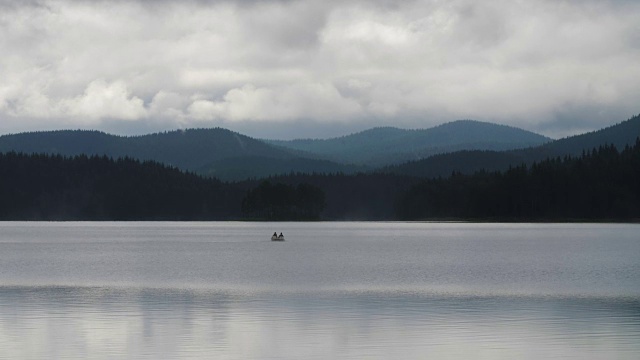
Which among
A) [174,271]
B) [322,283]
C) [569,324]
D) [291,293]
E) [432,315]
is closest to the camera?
[569,324]

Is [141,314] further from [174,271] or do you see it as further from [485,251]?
[485,251]

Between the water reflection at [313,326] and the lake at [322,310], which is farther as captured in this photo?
the lake at [322,310]

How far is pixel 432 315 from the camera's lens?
45.5 metres

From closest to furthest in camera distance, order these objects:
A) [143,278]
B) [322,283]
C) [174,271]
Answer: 1. [322,283]
2. [143,278]
3. [174,271]

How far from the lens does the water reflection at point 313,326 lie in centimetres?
3462

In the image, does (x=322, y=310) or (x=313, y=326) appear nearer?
(x=313, y=326)

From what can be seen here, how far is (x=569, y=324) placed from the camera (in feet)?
138

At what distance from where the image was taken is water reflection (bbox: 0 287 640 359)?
114 feet

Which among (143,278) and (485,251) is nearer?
(143,278)

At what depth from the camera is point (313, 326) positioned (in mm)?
41500

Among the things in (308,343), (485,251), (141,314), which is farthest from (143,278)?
(485,251)

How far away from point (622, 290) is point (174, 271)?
119ft

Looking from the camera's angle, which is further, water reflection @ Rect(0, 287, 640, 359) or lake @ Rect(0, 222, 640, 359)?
lake @ Rect(0, 222, 640, 359)

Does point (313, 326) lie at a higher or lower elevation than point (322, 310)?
lower
